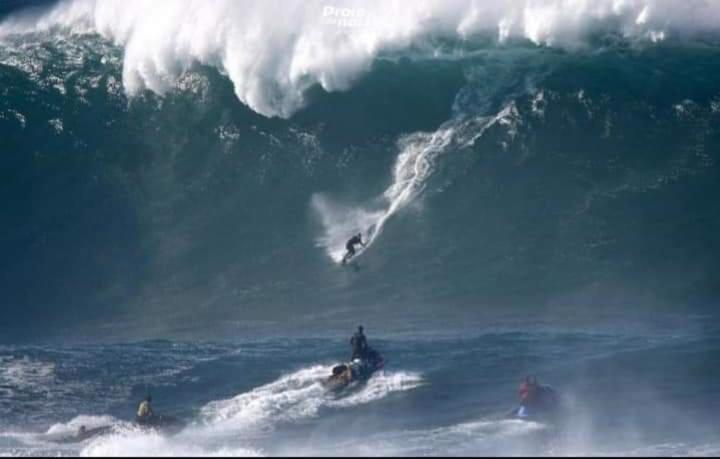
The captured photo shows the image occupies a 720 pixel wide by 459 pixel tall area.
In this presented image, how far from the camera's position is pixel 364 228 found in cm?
3219

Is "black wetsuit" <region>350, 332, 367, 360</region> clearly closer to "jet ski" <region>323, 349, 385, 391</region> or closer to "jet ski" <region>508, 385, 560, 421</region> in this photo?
"jet ski" <region>323, 349, 385, 391</region>

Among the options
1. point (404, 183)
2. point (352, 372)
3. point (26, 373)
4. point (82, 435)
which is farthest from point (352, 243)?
point (82, 435)

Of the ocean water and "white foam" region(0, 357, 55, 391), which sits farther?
"white foam" region(0, 357, 55, 391)

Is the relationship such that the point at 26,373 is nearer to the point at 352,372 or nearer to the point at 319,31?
the point at 352,372

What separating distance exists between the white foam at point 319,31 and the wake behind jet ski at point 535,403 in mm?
16753

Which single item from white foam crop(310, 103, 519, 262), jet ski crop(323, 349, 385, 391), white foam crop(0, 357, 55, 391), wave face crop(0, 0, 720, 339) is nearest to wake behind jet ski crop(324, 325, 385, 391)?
jet ski crop(323, 349, 385, 391)

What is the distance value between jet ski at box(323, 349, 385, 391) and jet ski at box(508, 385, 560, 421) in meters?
3.97

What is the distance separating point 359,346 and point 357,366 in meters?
0.70

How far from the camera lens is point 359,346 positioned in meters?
25.5

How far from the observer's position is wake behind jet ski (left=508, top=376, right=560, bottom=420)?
21766mm

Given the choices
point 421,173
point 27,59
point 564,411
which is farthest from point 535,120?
point 27,59

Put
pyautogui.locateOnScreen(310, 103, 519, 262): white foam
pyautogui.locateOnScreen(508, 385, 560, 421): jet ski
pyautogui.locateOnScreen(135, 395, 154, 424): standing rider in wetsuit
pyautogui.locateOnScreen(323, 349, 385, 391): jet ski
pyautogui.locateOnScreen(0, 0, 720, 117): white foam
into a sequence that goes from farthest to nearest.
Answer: pyautogui.locateOnScreen(0, 0, 720, 117): white foam
pyautogui.locateOnScreen(310, 103, 519, 262): white foam
pyautogui.locateOnScreen(323, 349, 385, 391): jet ski
pyautogui.locateOnScreen(135, 395, 154, 424): standing rider in wetsuit
pyautogui.locateOnScreen(508, 385, 560, 421): jet ski

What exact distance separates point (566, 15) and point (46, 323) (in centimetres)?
1873

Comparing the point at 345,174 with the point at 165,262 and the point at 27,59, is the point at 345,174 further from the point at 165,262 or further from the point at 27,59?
the point at 27,59
